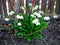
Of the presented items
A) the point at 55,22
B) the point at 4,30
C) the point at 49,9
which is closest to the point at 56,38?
the point at 55,22

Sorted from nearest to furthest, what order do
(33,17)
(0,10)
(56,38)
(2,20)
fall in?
1. (33,17)
2. (56,38)
3. (2,20)
4. (0,10)

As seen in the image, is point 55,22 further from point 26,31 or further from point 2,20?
point 2,20

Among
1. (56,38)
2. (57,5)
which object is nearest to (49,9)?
(57,5)

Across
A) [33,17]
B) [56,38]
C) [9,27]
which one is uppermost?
[33,17]

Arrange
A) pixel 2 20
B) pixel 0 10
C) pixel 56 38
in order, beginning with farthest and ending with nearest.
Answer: pixel 0 10, pixel 2 20, pixel 56 38

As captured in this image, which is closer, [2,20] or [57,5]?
[2,20]


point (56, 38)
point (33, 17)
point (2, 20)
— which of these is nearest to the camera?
point (33, 17)

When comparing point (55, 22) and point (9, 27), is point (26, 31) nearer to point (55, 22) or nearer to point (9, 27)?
point (9, 27)


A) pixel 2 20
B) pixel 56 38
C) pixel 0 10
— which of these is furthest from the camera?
pixel 0 10

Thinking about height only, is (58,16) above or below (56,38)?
above
